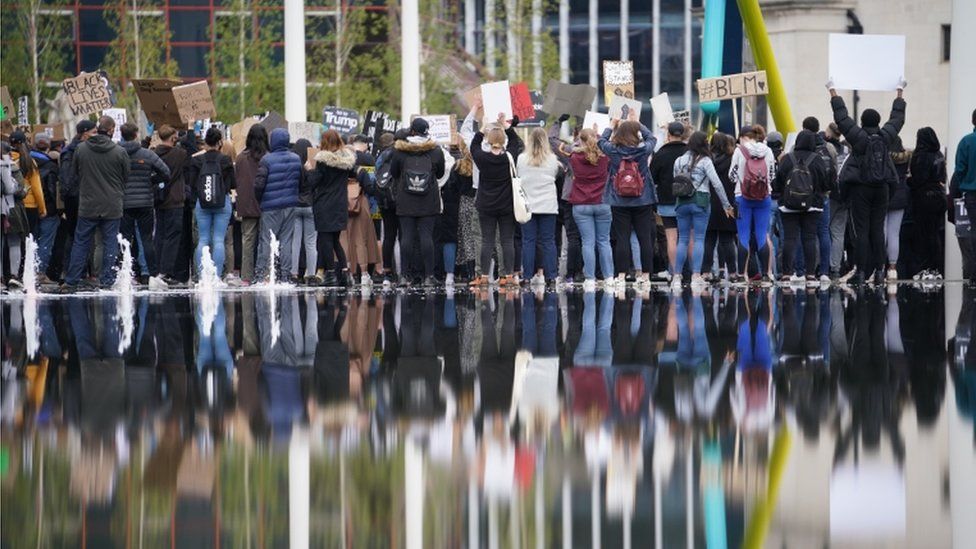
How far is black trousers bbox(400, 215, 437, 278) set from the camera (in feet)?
84.8

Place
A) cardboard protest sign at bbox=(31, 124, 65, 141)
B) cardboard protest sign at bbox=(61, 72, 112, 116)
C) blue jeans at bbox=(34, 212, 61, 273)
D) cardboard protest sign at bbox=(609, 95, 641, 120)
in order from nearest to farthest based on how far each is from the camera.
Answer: blue jeans at bbox=(34, 212, 61, 273) < cardboard protest sign at bbox=(609, 95, 641, 120) < cardboard protest sign at bbox=(31, 124, 65, 141) < cardboard protest sign at bbox=(61, 72, 112, 116)

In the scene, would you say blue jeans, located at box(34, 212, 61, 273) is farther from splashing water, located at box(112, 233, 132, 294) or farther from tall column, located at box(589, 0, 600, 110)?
tall column, located at box(589, 0, 600, 110)

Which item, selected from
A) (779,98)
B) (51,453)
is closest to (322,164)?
(779,98)

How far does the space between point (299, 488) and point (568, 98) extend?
20.5 m

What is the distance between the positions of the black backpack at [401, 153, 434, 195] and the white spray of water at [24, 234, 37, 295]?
14.1ft

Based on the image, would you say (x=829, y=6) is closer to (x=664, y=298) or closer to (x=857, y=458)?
(x=664, y=298)

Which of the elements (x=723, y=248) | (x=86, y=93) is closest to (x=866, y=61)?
(x=723, y=248)

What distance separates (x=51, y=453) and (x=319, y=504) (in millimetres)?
2039

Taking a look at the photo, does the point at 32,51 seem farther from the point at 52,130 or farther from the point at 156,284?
the point at 156,284

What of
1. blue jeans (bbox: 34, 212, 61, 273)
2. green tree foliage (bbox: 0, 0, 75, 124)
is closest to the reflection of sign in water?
blue jeans (bbox: 34, 212, 61, 273)

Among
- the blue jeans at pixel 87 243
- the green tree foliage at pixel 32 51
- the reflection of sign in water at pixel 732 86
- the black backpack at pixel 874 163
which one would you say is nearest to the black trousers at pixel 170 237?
the blue jeans at pixel 87 243

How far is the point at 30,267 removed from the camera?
2666 cm

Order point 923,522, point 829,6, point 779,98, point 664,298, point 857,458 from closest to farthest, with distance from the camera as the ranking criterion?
point 923,522, point 857,458, point 664,298, point 779,98, point 829,6

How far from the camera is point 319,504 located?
8.52m
